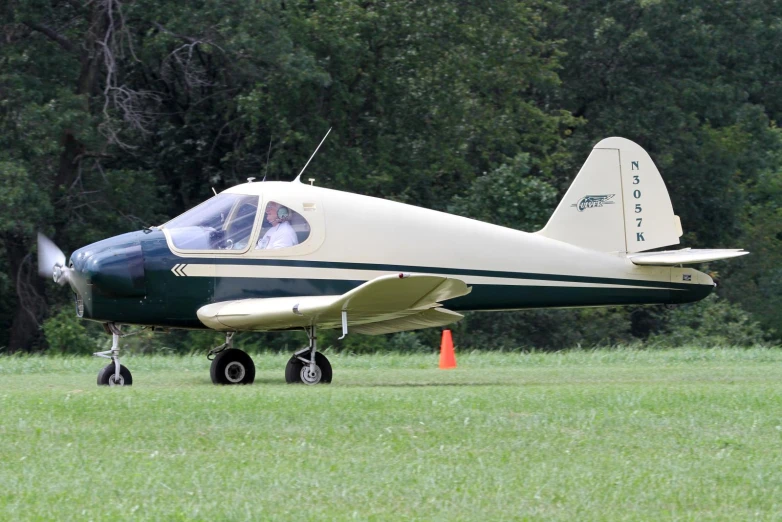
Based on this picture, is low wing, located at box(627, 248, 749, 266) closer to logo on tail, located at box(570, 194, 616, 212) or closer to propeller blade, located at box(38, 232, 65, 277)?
logo on tail, located at box(570, 194, 616, 212)

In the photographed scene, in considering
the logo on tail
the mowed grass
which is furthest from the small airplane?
the mowed grass

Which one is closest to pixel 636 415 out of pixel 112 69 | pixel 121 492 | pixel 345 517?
pixel 345 517

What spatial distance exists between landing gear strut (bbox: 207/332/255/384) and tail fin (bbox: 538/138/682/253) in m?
3.77

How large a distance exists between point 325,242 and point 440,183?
20.3 metres

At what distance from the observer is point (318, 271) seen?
40.8 feet

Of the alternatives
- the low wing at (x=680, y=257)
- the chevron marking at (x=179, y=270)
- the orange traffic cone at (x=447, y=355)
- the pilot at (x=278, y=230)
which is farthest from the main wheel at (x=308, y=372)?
the low wing at (x=680, y=257)

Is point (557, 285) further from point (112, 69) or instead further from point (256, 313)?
point (112, 69)

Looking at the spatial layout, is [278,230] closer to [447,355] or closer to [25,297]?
[447,355]

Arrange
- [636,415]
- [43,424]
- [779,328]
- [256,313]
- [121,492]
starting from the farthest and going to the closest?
1. [779,328]
2. [256,313]
3. [636,415]
4. [43,424]
5. [121,492]

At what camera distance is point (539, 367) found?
16016mm

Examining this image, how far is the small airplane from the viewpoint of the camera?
11977 mm

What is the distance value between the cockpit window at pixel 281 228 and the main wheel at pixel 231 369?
127 cm

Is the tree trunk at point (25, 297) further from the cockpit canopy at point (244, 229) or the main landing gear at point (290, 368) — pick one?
the cockpit canopy at point (244, 229)

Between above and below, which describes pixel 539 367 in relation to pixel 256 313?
below
